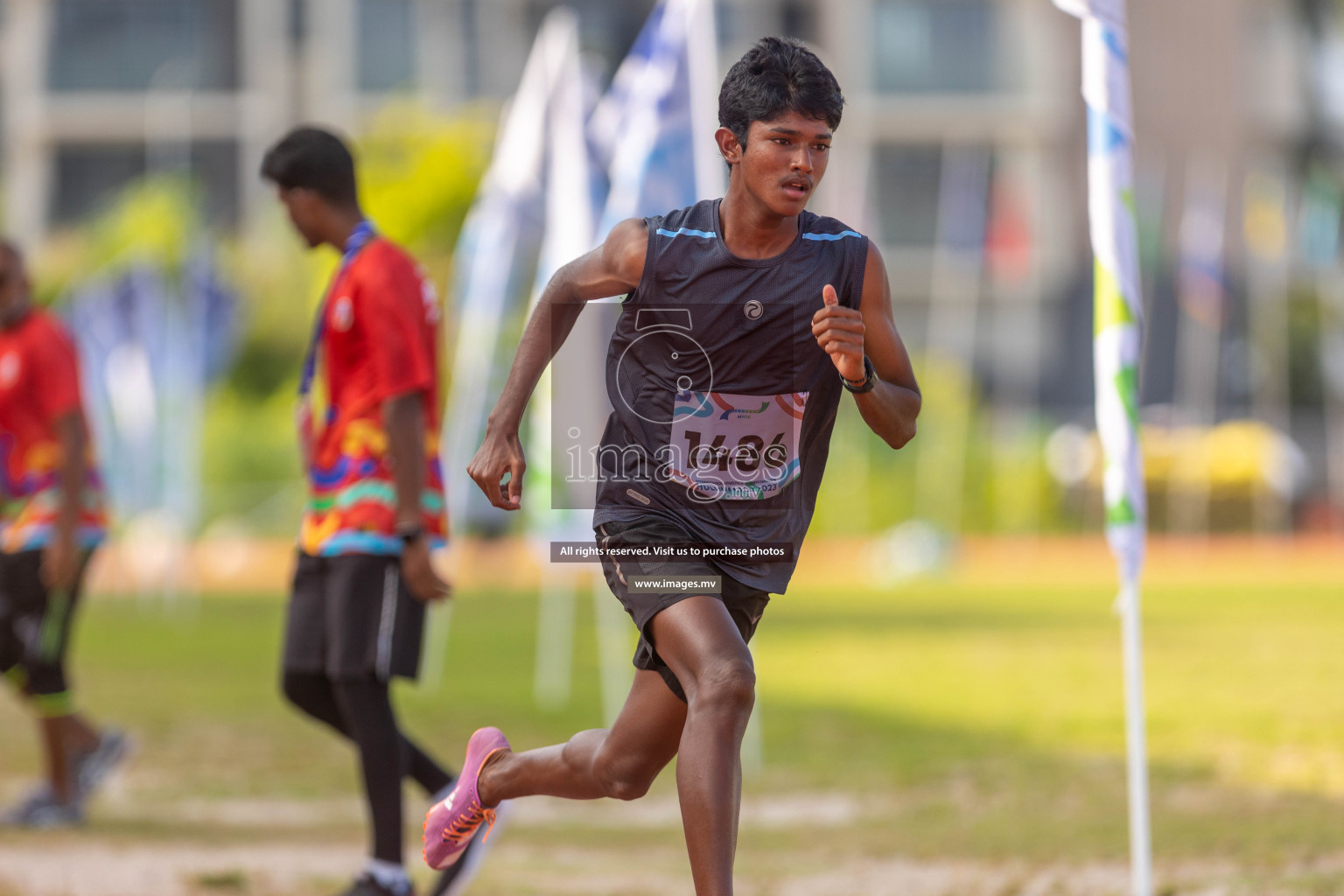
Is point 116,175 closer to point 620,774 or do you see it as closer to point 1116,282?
point 1116,282

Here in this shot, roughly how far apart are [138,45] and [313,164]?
137 ft

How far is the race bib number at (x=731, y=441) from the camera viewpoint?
412 centimetres

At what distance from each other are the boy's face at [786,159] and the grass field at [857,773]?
8.93ft

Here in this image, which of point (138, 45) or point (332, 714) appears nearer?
point (332, 714)

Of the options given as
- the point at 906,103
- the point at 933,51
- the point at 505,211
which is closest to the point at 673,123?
the point at 505,211

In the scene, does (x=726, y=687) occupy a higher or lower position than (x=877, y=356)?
lower

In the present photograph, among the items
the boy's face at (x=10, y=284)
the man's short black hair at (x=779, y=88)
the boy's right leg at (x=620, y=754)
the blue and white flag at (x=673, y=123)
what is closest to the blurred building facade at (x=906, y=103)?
the blue and white flag at (x=673, y=123)

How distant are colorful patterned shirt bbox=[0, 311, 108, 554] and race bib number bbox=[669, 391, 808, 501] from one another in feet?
13.1

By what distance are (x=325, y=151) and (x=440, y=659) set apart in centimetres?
999

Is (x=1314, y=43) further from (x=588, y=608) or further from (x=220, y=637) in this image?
(x=220, y=637)

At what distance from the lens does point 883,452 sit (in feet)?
107

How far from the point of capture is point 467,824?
186 inches

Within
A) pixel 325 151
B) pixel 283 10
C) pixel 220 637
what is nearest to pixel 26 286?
pixel 325 151

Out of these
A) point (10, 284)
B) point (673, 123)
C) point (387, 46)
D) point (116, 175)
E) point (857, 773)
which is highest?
point (387, 46)
